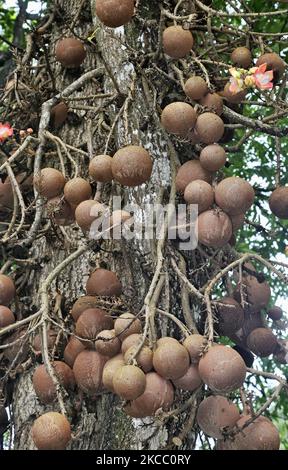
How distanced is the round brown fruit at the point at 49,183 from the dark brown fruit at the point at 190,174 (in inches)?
11.9

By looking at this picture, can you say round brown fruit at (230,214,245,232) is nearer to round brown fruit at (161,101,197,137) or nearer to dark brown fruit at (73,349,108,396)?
round brown fruit at (161,101,197,137)

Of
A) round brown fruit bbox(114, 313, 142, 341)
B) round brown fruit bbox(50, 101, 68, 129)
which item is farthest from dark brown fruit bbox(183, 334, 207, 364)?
round brown fruit bbox(50, 101, 68, 129)

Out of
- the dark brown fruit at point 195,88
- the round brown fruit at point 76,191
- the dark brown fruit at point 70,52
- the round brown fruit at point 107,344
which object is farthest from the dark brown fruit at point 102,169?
the dark brown fruit at point 70,52

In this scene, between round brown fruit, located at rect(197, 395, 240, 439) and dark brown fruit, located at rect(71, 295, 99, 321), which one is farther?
dark brown fruit, located at rect(71, 295, 99, 321)

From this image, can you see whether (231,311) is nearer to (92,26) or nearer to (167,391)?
(167,391)

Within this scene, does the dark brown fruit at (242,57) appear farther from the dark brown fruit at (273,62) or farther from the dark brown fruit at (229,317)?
the dark brown fruit at (229,317)

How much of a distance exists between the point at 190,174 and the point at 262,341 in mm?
493

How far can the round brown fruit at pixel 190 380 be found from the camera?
1.42 meters

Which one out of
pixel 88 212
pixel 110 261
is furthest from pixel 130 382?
pixel 110 261

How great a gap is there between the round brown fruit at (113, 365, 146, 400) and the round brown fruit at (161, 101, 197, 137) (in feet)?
2.10

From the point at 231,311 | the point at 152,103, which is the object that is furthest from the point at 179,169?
the point at 231,311

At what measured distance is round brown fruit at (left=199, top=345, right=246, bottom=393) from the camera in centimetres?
134

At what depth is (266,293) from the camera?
186 cm

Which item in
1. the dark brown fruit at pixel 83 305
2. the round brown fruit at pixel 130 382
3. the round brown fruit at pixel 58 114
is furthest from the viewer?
the round brown fruit at pixel 58 114
